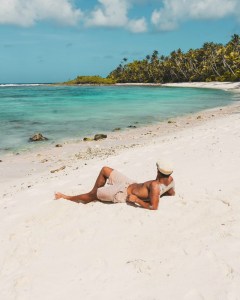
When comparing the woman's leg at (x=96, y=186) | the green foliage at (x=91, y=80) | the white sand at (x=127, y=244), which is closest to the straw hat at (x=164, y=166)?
the white sand at (x=127, y=244)

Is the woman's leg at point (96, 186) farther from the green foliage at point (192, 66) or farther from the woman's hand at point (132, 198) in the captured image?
the green foliage at point (192, 66)

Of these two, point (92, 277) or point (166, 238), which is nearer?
point (92, 277)

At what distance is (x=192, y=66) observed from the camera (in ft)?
316

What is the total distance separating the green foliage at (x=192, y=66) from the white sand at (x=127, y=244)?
7560 centimetres

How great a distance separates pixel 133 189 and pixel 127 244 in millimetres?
1418

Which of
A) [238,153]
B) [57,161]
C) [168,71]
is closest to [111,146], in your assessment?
[57,161]

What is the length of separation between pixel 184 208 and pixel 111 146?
971cm

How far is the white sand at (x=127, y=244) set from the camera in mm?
3928

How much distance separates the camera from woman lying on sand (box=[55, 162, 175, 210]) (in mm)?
5793

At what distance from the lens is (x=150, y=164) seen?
931 cm

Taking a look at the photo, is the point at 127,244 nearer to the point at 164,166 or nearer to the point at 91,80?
the point at 164,166

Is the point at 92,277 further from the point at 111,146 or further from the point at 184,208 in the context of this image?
the point at 111,146

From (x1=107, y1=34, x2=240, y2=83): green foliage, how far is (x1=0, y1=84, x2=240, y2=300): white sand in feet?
248

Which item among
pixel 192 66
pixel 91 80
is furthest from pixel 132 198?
pixel 91 80
